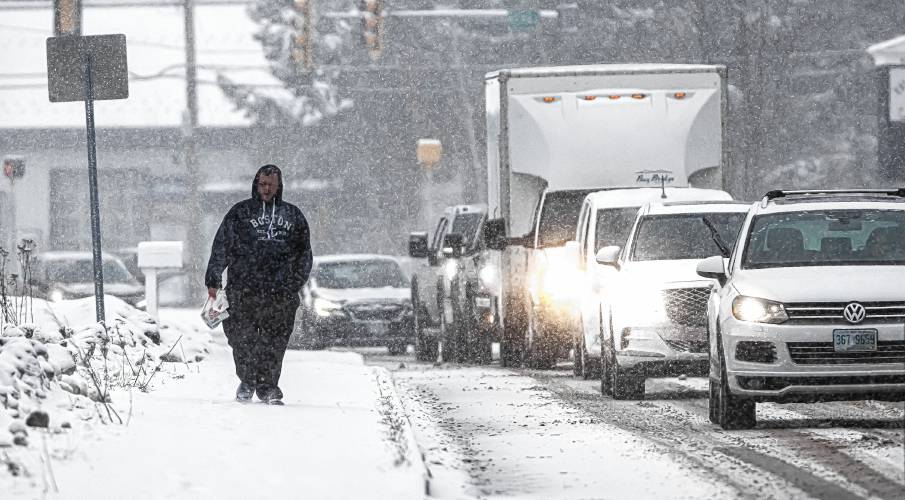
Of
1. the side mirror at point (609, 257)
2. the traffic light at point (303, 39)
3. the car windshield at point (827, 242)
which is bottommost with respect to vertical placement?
the side mirror at point (609, 257)

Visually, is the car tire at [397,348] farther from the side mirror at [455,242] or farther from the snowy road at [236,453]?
the snowy road at [236,453]

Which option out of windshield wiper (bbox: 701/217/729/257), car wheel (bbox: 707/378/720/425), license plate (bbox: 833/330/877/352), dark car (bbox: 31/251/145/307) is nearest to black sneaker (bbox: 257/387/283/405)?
car wheel (bbox: 707/378/720/425)

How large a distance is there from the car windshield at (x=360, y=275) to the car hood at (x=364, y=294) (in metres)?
0.38

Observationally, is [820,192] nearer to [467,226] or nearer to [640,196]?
[640,196]

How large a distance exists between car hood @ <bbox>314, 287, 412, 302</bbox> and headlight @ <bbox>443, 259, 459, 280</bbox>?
2.28 metres

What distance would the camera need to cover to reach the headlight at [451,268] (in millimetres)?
25062

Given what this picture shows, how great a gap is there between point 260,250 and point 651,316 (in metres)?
3.71

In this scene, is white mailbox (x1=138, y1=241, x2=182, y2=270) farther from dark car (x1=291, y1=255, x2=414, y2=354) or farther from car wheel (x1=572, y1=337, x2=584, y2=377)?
dark car (x1=291, y1=255, x2=414, y2=354)

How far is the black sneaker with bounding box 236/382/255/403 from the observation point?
13.5m

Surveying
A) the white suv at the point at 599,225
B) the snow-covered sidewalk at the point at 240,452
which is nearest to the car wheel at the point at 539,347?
the white suv at the point at 599,225

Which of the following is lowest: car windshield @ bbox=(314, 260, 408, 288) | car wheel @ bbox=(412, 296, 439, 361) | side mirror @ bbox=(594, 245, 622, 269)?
car wheel @ bbox=(412, 296, 439, 361)

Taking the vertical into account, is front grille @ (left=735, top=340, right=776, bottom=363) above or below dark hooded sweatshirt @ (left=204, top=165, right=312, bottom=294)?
below

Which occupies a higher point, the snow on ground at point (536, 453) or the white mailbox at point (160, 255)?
the white mailbox at point (160, 255)

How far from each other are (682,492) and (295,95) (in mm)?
54274
